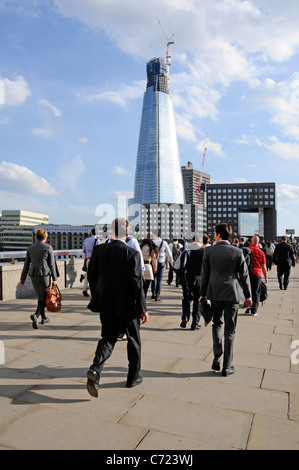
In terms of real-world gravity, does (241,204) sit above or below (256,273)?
above

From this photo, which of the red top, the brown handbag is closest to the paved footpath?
the brown handbag

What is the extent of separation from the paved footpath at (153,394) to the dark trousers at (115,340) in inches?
11.6

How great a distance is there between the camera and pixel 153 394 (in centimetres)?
379

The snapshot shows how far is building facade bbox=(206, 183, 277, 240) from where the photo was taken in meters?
148

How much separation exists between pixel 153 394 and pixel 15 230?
562 feet

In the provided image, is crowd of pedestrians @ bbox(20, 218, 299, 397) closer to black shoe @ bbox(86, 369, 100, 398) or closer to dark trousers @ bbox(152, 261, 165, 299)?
black shoe @ bbox(86, 369, 100, 398)

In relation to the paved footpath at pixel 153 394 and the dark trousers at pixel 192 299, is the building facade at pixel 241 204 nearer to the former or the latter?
the dark trousers at pixel 192 299

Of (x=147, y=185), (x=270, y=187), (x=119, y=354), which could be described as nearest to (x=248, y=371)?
(x=119, y=354)

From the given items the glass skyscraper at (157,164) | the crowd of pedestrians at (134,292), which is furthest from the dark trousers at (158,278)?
the glass skyscraper at (157,164)

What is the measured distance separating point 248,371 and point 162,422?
1.87 metres

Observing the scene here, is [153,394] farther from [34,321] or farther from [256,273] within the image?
[256,273]

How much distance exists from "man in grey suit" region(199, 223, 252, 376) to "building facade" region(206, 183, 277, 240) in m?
142

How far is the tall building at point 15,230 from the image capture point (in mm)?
158375

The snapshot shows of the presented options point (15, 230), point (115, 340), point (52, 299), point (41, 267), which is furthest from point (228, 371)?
point (15, 230)
